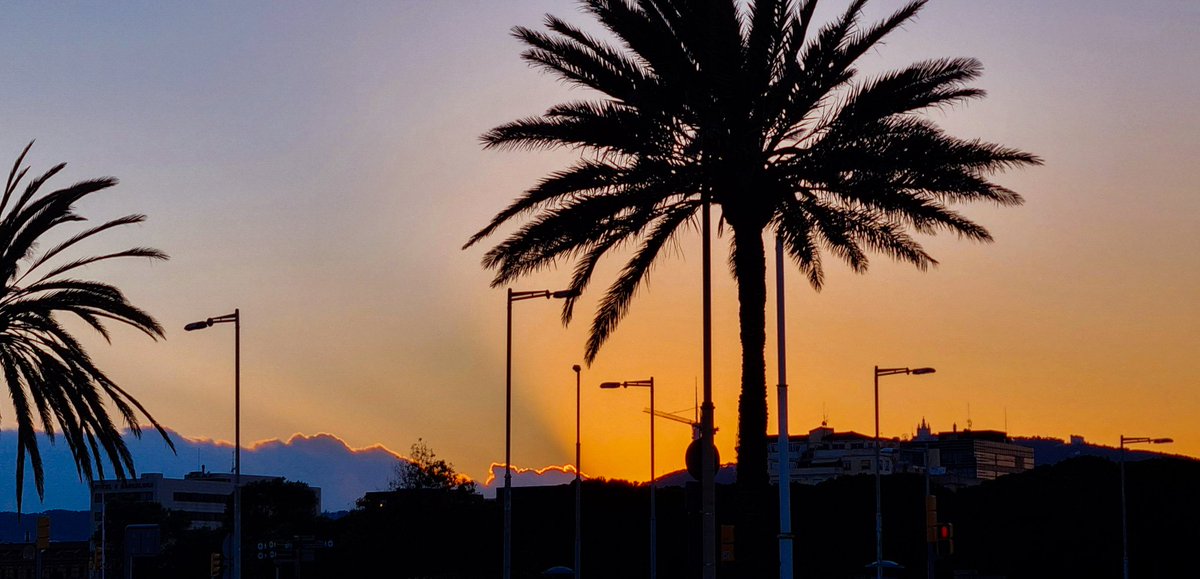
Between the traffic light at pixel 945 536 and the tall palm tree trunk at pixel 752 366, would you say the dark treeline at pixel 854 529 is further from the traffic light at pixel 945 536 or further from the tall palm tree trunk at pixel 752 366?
the tall palm tree trunk at pixel 752 366

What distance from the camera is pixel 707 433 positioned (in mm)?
24453

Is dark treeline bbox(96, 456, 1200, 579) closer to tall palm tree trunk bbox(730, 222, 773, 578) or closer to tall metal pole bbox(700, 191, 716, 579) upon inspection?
tall palm tree trunk bbox(730, 222, 773, 578)

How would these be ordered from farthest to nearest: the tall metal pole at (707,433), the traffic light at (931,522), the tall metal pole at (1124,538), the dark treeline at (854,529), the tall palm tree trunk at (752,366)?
the dark treeline at (854,529)
the tall metal pole at (1124,538)
the traffic light at (931,522)
the tall palm tree trunk at (752,366)
the tall metal pole at (707,433)

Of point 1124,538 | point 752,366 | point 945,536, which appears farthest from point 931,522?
point 1124,538

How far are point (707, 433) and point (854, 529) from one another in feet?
167

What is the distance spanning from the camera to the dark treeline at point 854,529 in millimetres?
67938

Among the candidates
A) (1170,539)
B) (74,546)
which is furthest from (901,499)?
(74,546)

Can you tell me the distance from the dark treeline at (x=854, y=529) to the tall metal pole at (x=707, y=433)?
107 feet

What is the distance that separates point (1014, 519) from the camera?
2753 inches

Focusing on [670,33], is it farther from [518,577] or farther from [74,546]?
[74,546]

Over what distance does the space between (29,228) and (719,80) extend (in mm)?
13518

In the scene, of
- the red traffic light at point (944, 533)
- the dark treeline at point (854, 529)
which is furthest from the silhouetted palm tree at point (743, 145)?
the dark treeline at point (854, 529)

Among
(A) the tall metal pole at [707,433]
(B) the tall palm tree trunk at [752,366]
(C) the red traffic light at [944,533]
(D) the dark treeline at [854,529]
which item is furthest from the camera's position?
(D) the dark treeline at [854,529]

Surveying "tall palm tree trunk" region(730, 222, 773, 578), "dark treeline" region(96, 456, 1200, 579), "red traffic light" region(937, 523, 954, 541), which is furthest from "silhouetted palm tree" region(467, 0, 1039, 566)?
"dark treeline" region(96, 456, 1200, 579)
